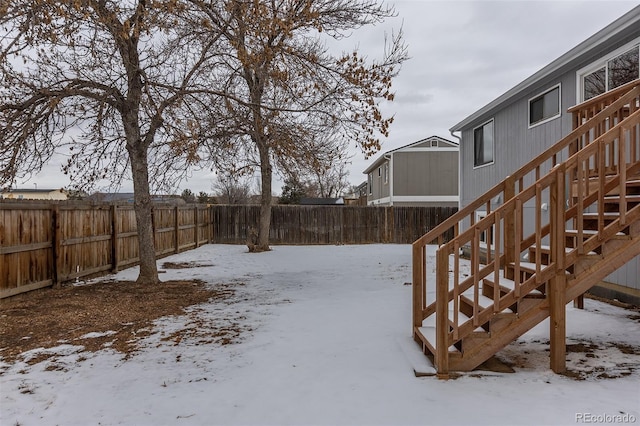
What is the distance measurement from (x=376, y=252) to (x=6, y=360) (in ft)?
37.9

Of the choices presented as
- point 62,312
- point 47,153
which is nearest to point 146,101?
point 47,153

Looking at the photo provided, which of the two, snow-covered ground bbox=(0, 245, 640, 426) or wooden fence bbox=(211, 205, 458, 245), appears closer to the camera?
snow-covered ground bbox=(0, 245, 640, 426)

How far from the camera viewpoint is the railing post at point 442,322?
3.40m

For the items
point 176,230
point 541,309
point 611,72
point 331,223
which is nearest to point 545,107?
point 611,72

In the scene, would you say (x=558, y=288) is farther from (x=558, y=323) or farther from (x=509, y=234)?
(x=509, y=234)

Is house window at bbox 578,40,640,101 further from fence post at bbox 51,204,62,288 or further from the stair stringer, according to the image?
fence post at bbox 51,204,62,288

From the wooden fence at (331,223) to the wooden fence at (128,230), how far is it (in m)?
0.04

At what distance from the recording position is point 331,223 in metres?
17.9

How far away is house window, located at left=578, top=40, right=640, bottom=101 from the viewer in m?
5.90

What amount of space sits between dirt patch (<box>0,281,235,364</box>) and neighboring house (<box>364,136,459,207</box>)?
14764mm

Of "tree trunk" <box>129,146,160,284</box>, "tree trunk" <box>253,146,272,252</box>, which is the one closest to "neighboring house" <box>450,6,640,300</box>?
"tree trunk" <box>253,146,272,252</box>

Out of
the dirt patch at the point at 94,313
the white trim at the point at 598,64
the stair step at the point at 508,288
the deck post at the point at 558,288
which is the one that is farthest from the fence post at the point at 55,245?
the white trim at the point at 598,64

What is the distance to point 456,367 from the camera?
Answer: 3.47 m

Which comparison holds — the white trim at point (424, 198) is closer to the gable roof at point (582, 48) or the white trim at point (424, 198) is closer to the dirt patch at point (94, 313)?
the gable roof at point (582, 48)
